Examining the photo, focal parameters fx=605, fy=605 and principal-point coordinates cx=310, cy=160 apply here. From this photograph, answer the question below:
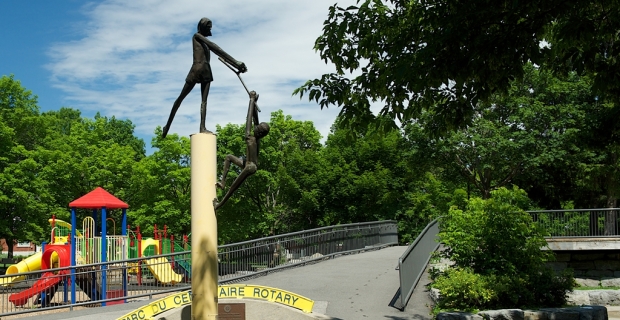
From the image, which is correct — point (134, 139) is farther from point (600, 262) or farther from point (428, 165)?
point (600, 262)

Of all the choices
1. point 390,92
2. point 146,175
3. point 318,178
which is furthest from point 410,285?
point 146,175

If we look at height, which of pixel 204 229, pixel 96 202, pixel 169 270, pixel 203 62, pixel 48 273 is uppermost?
pixel 203 62

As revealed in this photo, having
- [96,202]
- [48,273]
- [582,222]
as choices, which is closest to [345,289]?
[96,202]

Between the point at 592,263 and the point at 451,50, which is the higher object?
the point at 451,50

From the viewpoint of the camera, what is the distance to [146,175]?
123 feet

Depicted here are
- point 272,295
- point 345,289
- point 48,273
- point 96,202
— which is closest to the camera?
point 272,295

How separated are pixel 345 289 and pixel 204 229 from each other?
8060mm

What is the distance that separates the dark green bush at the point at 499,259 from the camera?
11.9 metres

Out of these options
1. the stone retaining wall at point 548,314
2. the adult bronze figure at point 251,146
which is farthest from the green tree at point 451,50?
the stone retaining wall at point 548,314

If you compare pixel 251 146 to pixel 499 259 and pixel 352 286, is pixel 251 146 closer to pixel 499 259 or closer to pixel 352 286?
pixel 499 259

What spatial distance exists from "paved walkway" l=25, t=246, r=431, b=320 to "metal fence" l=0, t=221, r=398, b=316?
0.70 metres

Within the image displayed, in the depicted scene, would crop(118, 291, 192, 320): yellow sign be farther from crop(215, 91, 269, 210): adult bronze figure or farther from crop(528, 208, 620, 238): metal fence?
crop(528, 208, 620, 238): metal fence

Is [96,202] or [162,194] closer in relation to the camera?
[96,202]

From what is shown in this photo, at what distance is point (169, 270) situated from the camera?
20219mm
